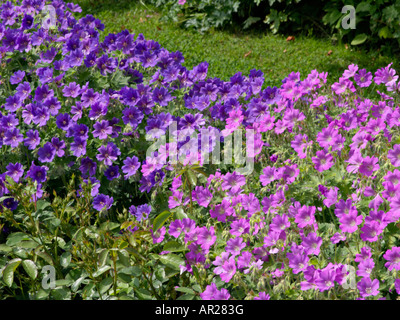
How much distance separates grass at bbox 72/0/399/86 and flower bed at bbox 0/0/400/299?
6.83 ft

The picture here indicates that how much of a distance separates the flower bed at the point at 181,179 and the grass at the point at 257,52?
2083 mm

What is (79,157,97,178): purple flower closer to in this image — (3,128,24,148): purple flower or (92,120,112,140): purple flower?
(92,120,112,140): purple flower

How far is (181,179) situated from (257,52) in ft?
11.5

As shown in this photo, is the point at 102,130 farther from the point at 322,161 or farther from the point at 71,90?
the point at 322,161

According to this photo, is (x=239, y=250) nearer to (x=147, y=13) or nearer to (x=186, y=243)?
(x=186, y=243)

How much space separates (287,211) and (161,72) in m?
1.41

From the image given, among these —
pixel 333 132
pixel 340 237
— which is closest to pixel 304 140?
pixel 333 132

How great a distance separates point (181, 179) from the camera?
244 centimetres

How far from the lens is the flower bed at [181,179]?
6.39 ft

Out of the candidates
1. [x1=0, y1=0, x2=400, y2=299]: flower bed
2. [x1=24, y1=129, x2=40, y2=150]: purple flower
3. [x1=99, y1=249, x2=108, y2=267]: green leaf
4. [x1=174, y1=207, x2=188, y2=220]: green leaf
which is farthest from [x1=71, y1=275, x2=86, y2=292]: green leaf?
[x1=24, y1=129, x2=40, y2=150]: purple flower

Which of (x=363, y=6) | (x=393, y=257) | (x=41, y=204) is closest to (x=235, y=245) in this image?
(x=393, y=257)

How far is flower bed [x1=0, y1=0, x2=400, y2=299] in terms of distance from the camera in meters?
1.95

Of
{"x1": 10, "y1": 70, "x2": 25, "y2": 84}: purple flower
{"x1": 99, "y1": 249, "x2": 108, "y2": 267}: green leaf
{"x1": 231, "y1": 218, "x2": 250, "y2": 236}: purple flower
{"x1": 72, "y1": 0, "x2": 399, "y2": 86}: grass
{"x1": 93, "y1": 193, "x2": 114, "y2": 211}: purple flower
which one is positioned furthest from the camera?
{"x1": 72, "y1": 0, "x2": 399, "y2": 86}: grass

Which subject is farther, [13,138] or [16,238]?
[13,138]
